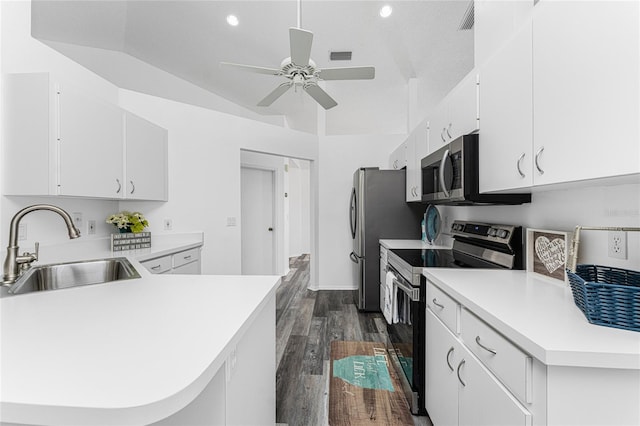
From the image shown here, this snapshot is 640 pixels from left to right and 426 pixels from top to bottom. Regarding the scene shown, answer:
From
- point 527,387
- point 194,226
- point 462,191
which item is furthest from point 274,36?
point 527,387

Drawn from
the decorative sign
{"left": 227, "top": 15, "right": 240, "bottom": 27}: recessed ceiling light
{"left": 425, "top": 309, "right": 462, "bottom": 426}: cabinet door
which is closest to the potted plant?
the decorative sign

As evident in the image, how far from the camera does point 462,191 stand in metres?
1.78

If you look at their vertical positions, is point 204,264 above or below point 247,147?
below

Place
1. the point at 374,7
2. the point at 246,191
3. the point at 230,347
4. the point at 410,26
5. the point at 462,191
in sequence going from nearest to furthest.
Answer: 1. the point at 230,347
2. the point at 462,191
3. the point at 374,7
4. the point at 410,26
5. the point at 246,191

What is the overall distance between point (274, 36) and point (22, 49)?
2244mm

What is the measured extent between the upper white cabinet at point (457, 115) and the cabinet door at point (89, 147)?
8.47 feet

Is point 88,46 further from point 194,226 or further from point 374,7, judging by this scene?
point 374,7

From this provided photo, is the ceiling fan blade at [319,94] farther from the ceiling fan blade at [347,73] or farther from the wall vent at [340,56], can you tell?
the wall vent at [340,56]

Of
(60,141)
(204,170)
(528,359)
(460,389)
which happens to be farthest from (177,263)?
(528,359)

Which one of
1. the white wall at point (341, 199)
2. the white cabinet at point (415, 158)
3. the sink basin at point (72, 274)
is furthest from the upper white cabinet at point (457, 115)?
the white wall at point (341, 199)

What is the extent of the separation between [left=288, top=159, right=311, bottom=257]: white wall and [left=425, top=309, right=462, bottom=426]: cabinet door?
6422mm

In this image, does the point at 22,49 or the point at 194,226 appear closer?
the point at 22,49

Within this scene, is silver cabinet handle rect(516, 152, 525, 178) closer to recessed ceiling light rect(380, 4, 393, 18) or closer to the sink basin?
the sink basin

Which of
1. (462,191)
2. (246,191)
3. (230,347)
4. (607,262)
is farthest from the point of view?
(246,191)
